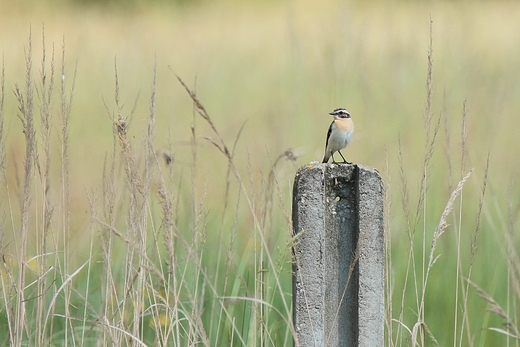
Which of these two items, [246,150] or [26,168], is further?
[246,150]

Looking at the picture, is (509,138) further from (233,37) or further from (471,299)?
(233,37)

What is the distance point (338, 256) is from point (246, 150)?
86 centimetres

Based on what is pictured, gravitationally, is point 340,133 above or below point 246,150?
above

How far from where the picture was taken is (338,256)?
47.9 inches

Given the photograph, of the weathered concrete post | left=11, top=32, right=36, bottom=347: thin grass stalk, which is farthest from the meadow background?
the weathered concrete post

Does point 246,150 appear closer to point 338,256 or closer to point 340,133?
point 340,133

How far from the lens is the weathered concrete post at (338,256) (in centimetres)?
118

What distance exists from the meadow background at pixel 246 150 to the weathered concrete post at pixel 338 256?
0.18m

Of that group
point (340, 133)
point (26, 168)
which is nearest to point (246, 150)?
point (340, 133)

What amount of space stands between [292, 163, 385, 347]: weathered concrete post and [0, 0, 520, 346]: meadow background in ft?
0.60

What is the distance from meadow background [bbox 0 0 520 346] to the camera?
180cm

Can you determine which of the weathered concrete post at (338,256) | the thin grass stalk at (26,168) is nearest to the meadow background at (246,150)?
the thin grass stalk at (26,168)

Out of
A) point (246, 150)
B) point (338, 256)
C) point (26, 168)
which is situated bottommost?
point (338, 256)

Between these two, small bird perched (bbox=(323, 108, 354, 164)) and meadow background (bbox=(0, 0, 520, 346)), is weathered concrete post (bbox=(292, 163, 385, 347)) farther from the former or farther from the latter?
small bird perched (bbox=(323, 108, 354, 164))
